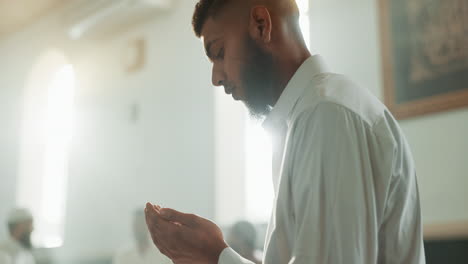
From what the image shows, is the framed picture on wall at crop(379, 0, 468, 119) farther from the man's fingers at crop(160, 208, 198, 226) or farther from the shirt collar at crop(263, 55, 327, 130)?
the man's fingers at crop(160, 208, 198, 226)

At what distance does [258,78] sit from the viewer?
1.35 metres

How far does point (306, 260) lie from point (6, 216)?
4.26 m

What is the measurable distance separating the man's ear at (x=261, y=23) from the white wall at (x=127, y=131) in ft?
15.4

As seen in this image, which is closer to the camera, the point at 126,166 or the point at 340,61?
the point at 340,61

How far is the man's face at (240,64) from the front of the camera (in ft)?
4.39

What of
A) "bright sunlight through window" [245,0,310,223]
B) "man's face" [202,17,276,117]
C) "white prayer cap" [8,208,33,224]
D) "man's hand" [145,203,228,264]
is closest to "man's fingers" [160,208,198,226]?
"man's hand" [145,203,228,264]

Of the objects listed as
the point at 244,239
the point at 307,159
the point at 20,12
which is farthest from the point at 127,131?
the point at 307,159

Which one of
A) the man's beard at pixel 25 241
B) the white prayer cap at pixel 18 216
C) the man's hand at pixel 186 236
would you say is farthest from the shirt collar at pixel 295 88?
the white prayer cap at pixel 18 216

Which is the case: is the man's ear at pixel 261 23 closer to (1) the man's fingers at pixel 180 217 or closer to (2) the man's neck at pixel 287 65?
(2) the man's neck at pixel 287 65

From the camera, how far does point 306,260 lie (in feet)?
3.32

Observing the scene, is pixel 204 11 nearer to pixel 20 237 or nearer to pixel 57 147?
pixel 20 237

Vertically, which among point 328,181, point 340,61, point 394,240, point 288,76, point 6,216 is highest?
point 340,61

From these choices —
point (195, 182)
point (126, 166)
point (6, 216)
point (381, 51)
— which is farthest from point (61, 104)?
point (381, 51)

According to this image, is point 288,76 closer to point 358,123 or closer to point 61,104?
point 358,123
